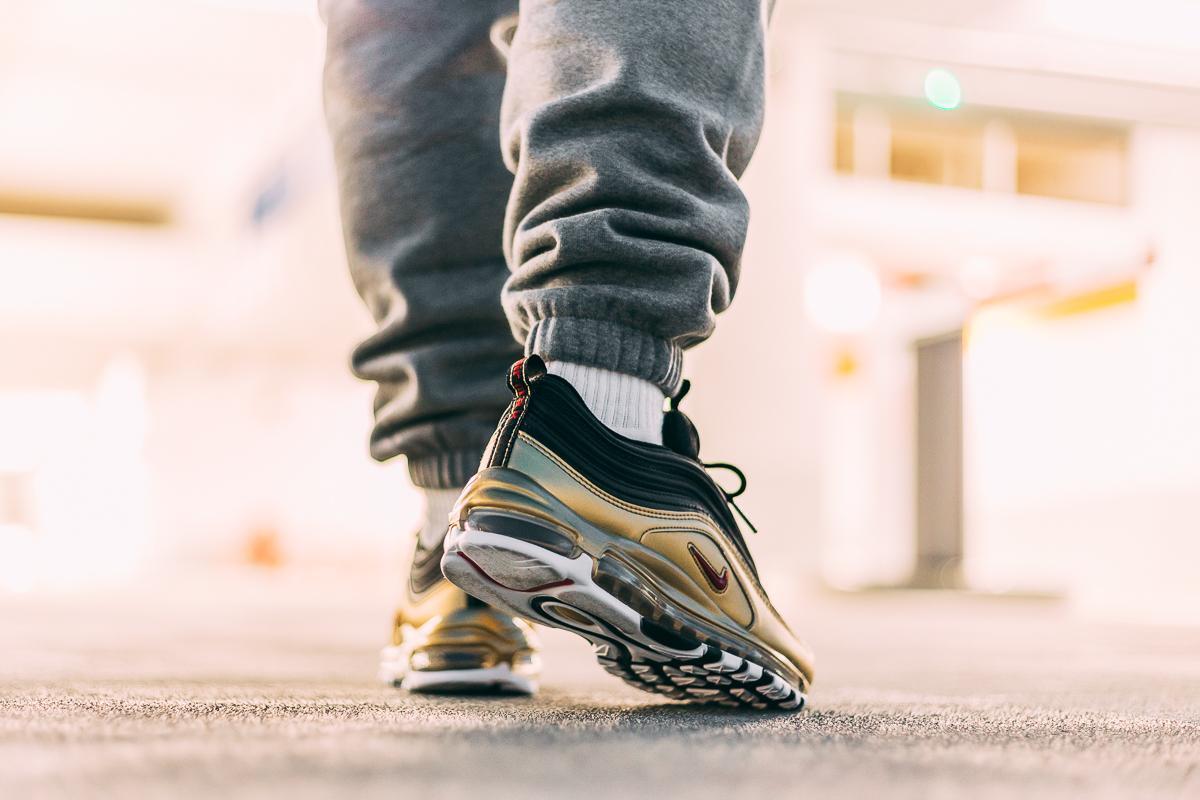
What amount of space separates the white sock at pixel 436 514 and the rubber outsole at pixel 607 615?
8.8 inches

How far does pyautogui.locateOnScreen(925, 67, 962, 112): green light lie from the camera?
6.23 meters

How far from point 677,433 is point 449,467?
20cm

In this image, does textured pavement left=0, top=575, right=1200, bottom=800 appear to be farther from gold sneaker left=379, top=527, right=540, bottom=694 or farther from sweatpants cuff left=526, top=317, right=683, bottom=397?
sweatpants cuff left=526, top=317, right=683, bottom=397

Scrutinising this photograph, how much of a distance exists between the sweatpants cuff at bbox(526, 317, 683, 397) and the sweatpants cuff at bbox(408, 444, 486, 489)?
7.6 inches

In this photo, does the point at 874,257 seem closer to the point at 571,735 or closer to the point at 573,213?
the point at 573,213

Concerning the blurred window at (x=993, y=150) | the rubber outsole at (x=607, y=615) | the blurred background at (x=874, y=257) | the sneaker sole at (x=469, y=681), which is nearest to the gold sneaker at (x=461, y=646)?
the sneaker sole at (x=469, y=681)

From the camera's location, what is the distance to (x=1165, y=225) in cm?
684

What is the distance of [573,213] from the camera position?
0.69 meters

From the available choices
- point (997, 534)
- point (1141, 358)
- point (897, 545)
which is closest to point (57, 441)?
point (897, 545)

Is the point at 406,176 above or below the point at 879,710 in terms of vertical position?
above

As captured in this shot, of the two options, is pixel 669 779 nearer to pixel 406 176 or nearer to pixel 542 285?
pixel 542 285

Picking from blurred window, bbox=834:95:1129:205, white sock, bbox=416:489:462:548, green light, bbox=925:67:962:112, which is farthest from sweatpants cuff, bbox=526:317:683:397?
blurred window, bbox=834:95:1129:205

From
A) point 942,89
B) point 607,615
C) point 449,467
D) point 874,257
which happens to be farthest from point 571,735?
point 874,257

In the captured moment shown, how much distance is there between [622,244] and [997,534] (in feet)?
15.5
